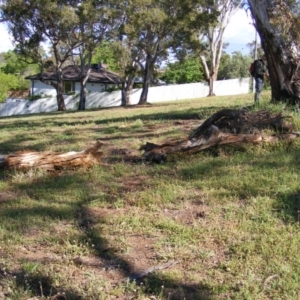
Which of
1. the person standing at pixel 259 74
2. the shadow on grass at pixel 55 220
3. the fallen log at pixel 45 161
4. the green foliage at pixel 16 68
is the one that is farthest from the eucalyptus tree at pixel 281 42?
the green foliage at pixel 16 68

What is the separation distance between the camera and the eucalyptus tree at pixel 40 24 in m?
26.4

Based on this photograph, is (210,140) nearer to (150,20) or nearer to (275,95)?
(275,95)

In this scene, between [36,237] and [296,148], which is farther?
[296,148]

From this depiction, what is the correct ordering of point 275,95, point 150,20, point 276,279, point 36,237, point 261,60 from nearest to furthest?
point 276,279 → point 36,237 → point 275,95 → point 261,60 → point 150,20

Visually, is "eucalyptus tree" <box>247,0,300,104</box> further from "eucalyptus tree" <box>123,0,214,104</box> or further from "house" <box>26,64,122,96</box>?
"house" <box>26,64,122,96</box>

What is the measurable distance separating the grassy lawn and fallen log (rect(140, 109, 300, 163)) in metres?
0.14

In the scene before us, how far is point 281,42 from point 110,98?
107 feet

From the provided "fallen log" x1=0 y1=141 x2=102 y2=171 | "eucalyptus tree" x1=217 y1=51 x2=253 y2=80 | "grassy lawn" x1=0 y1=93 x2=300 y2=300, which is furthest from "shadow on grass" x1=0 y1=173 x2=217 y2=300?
"eucalyptus tree" x1=217 y1=51 x2=253 y2=80

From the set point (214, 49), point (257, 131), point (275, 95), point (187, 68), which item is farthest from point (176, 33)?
point (187, 68)

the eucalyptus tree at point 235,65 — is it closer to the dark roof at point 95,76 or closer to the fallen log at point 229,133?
the dark roof at point 95,76

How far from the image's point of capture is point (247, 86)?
48688 millimetres

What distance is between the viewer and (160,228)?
4.13m

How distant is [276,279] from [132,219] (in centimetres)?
153

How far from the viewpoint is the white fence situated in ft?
124
